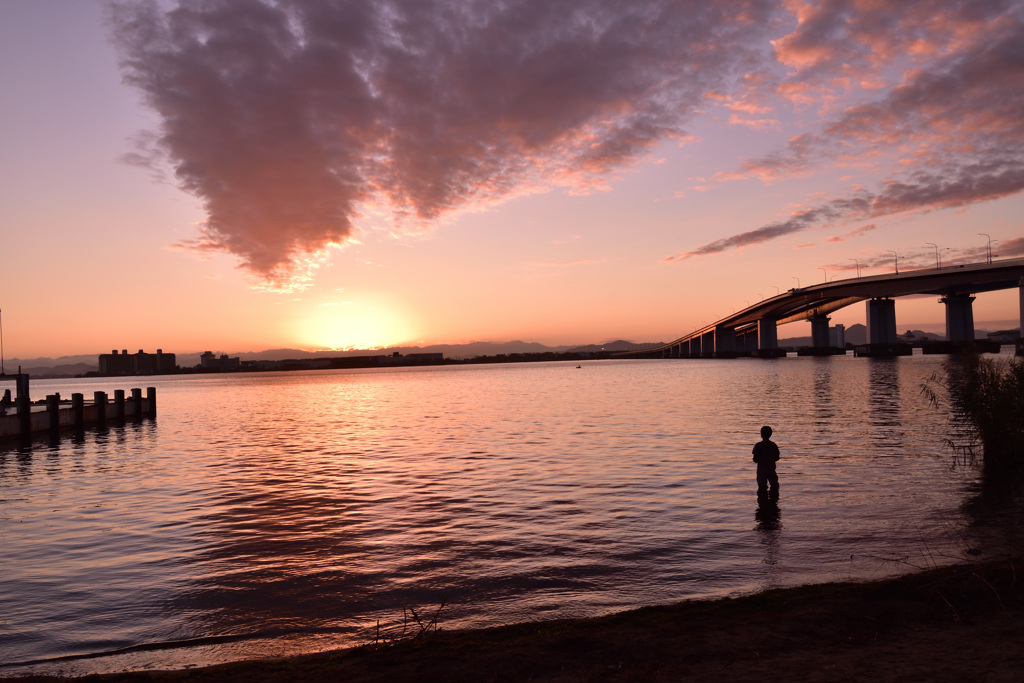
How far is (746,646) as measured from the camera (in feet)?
23.8

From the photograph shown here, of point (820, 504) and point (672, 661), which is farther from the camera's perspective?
point (820, 504)

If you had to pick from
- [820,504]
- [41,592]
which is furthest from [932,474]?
[41,592]

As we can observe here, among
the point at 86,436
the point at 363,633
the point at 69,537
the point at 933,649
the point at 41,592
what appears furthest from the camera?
the point at 86,436

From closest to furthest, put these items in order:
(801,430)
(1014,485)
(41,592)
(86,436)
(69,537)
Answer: (41,592)
(69,537)
(1014,485)
(801,430)
(86,436)

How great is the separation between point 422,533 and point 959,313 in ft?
538

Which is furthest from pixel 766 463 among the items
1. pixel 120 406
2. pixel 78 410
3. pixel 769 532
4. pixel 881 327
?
pixel 881 327

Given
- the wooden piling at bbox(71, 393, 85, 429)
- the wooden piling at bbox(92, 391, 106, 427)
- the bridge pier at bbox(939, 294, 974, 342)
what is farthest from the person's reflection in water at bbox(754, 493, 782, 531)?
the bridge pier at bbox(939, 294, 974, 342)

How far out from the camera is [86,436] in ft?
133

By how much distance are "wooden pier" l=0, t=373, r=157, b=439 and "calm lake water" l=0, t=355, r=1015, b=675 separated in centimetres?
683

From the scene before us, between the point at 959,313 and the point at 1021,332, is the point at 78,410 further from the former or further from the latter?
the point at 959,313

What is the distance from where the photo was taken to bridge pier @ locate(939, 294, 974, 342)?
145 m

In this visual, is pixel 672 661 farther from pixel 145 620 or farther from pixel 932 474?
pixel 932 474

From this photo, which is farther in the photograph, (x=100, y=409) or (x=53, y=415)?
(x=100, y=409)

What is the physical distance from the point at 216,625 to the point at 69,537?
28.9ft
